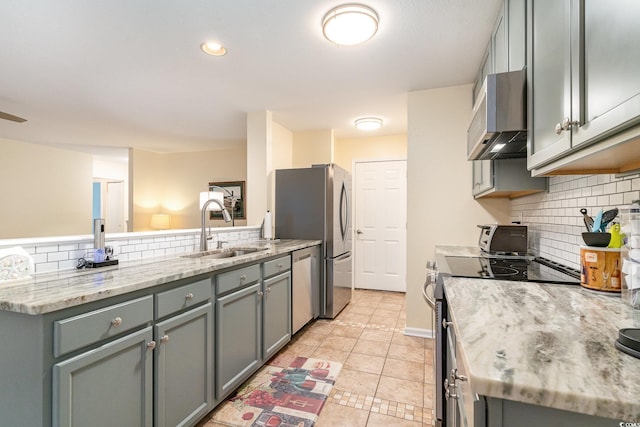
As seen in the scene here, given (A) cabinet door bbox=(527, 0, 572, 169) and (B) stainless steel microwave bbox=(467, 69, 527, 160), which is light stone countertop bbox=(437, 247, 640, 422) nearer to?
(A) cabinet door bbox=(527, 0, 572, 169)

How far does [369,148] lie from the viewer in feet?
15.9

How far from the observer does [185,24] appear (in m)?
2.00

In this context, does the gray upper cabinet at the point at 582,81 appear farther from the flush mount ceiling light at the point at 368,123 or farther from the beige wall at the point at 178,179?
the beige wall at the point at 178,179

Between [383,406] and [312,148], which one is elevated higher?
[312,148]

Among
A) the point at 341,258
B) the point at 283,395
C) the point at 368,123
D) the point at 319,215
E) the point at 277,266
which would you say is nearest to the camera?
the point at 283,395

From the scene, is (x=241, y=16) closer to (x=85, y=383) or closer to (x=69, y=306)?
(x=69, y=306)

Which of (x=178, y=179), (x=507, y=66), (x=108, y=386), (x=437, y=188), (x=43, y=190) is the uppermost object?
(x=507, y=66)

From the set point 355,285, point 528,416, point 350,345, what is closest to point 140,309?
point 528,416

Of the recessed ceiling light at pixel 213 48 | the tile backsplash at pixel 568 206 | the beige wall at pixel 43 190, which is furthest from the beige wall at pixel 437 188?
the beige wall at pixel 43 190

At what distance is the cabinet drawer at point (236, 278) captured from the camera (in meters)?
1.80

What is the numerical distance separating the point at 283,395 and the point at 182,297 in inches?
39.5

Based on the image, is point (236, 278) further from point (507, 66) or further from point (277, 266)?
point (507, 66)

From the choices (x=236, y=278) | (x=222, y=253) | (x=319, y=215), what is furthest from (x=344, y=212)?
(x=236, y=278)

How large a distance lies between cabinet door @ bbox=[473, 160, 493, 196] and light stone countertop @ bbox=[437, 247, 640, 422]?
3.82 feet
